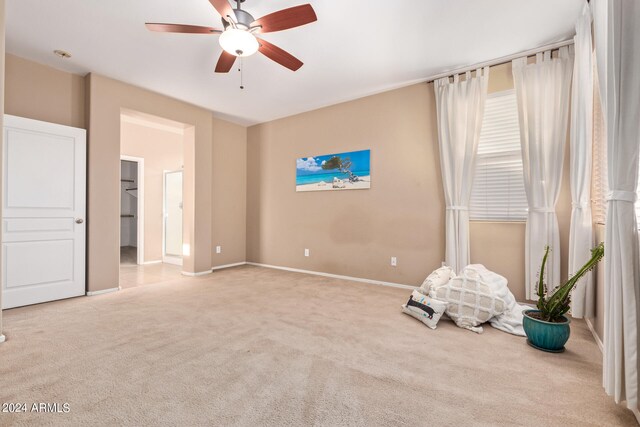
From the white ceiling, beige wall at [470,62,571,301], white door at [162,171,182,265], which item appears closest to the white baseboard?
white door at [162,171,182,265]

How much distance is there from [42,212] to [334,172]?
3.79 m

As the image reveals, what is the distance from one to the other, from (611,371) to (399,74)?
3456mm

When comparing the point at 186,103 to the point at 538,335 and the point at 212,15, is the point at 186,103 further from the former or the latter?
the point at 538,335

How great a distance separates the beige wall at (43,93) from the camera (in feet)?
10.9

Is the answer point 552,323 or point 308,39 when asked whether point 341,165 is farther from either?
point 552,323

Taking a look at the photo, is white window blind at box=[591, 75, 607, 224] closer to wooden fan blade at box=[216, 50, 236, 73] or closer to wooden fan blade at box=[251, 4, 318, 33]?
wooden fan blade at box=[251, 4, 318, 33]

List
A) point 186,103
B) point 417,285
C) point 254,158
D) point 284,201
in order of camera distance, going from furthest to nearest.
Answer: point 254,158 → point 284,201 → point 186,103 → point 417,285

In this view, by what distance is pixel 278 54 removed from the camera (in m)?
2.65

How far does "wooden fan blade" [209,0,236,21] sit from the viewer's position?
2041 millimetres

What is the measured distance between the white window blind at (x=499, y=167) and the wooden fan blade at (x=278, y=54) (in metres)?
2.39

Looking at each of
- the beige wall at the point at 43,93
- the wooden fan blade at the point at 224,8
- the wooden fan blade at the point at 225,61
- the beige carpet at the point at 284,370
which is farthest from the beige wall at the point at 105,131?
the wooden fan blade at the point at 224,8

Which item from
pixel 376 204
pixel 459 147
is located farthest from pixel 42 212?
pixel 459 147

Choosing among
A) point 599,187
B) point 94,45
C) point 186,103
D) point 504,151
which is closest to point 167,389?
point 94,45

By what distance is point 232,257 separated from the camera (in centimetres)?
574
